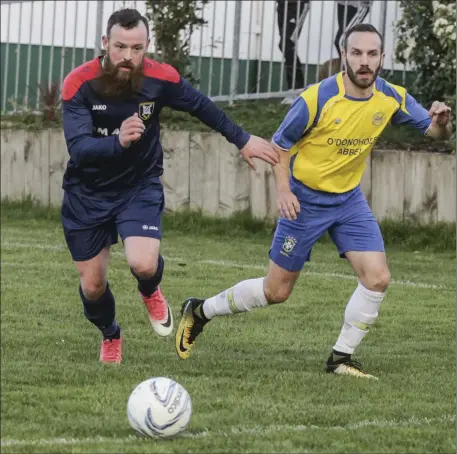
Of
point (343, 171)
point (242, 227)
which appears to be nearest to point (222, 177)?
point (242, 227)

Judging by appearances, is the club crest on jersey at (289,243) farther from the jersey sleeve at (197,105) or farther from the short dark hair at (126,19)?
the short dark hair at (126,19)

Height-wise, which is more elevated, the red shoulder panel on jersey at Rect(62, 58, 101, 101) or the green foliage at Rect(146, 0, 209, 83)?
the green foliage at Rect(146, 0, 209, 83)

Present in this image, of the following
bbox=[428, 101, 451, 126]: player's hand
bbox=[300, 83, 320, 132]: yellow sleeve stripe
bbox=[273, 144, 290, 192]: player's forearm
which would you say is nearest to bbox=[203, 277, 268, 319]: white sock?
bbox=[273, 144, 290, 192]: player's forearm

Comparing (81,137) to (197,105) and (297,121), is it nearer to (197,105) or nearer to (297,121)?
(197,105)

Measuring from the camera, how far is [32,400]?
6.71 m

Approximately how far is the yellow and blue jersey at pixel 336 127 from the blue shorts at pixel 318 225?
0.24 feet

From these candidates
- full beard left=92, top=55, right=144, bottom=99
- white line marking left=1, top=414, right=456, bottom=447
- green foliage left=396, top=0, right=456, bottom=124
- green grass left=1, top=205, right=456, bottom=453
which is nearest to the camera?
white line marking left=1, top=414, right=456, bottom=447

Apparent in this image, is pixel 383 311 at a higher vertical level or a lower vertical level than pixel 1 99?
lower

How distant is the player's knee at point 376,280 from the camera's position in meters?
7.81

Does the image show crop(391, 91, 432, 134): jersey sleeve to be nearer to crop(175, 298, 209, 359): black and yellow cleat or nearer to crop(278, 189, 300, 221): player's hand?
crop(278, 189, 300, 221): player's hand

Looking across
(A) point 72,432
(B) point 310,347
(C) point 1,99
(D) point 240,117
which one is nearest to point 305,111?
(B) point 310,347

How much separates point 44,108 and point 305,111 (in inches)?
398

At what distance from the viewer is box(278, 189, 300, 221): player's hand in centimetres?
768

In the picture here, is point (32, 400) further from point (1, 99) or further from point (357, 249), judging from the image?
point (1, 99)
